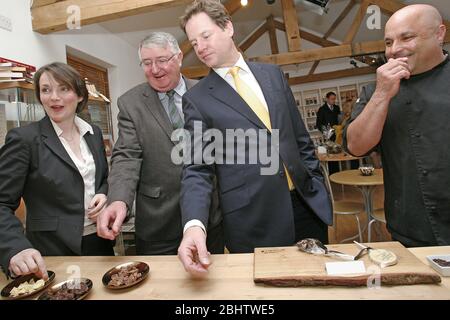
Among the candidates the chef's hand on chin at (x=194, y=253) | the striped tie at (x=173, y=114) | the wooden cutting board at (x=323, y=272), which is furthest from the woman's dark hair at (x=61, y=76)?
the wooden cutting board at (x=323, y=272)

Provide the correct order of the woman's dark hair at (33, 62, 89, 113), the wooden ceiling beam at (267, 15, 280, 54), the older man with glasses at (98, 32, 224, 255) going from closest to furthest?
the woman's dark hair at (33, 62, 89, 113), the older man with glasses at (98, 32, 224, 255), the wooden ceiling beam at (267, 15, 280, 54)

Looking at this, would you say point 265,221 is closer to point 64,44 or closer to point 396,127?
point 396,127

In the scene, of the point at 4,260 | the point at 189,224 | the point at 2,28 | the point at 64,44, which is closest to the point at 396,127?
the point at 189,224

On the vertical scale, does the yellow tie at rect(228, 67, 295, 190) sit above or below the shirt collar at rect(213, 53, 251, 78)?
below

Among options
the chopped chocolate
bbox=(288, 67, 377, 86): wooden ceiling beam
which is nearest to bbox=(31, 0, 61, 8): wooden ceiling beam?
the chopped chocolate

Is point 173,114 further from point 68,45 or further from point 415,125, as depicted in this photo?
point 68,45

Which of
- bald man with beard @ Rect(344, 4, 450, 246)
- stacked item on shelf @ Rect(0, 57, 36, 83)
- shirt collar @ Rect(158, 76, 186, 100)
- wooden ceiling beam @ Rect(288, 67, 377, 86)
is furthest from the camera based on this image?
wooden ceiling beam @ Rect(288, 67, 377, 86)

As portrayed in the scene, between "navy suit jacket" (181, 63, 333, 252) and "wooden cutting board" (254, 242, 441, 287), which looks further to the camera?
"navy suit jacket" (181, 63, 333, 252)

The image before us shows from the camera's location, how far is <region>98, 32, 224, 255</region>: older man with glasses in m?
1.59

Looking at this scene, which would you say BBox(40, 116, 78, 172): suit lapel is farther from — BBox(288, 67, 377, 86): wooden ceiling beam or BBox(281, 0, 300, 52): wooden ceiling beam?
BBox(288, 67, 377, 86): wooden ceiling beam

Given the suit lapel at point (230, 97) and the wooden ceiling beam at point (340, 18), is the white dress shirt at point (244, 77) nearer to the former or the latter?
the suit lapel at point (230, 97)

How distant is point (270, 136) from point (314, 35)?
9.07 metres

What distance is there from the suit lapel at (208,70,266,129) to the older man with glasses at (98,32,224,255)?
13.8 inches

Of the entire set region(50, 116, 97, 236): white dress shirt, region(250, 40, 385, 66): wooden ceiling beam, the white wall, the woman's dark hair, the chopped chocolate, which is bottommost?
the chopped chocolate
